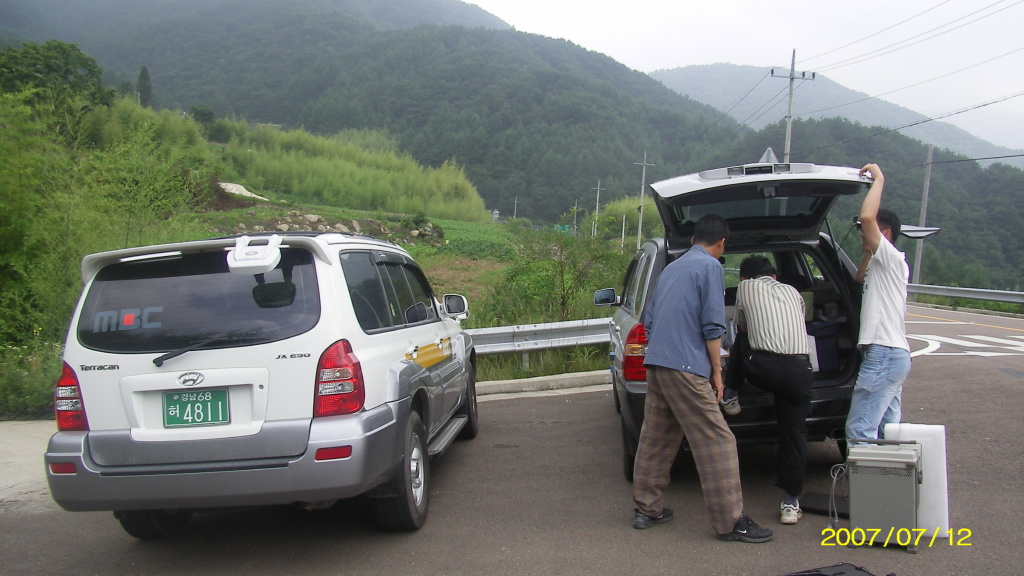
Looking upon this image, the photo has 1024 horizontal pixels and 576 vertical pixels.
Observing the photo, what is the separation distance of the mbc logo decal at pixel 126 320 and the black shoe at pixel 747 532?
345cm

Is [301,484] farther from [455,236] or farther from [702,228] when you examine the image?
[455,236]

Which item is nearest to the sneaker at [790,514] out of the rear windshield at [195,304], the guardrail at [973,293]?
the rear windshield at [195,304]

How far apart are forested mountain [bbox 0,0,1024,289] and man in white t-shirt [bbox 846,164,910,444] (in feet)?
109

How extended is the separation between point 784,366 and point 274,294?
3059mm

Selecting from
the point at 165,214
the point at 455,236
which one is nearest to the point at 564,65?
the point at 455,236

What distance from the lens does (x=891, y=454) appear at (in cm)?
396

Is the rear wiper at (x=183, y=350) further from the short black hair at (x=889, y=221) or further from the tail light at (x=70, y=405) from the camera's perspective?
the short black hair at (x=889, y=221)

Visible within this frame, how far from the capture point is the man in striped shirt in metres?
4.39

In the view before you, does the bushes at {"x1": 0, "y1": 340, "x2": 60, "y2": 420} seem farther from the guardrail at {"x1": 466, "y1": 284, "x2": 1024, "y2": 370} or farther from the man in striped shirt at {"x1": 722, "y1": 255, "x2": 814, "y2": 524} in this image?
the man in striped shirt at {"x1": 722, "y1": 255, "x2": 814, "y2": 524}

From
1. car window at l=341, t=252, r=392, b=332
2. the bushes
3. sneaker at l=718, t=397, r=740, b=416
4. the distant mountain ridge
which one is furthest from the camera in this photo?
the distant mountain ridge

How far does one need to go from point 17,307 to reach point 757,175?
9722 millimetres

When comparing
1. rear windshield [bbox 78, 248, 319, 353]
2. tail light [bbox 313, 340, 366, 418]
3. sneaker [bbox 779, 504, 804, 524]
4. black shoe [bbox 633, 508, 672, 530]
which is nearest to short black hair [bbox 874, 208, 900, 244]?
sneaker [bbox 779, 504, 804, 524]

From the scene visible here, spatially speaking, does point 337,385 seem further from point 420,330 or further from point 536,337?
point 536,337

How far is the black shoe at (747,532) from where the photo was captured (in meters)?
4.12
